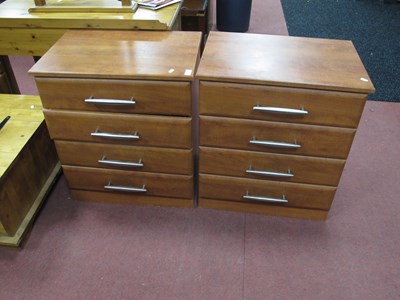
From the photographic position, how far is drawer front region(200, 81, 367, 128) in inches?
41.3

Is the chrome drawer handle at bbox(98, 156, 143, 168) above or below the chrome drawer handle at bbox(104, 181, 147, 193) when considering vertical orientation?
above

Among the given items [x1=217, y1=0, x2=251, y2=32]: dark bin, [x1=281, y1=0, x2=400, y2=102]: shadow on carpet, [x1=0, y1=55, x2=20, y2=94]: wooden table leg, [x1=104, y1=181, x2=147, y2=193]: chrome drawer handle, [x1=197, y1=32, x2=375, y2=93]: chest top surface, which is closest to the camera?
[x1=197, y1=32, x2=375, y2=93]: chest top surface

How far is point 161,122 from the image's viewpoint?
3.86 feet

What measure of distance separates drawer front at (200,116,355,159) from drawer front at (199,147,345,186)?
3 centimetres

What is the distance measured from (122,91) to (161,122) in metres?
0.17

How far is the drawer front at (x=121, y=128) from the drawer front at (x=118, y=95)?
0.09 feet

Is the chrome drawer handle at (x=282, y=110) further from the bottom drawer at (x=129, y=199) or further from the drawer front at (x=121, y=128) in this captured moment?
the bottom drawer at (x=129, y=199)

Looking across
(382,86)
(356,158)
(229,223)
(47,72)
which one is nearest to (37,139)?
(47,72)

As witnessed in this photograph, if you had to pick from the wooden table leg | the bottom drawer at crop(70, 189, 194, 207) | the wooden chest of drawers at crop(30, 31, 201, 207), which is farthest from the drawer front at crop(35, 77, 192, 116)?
the wooden table leg

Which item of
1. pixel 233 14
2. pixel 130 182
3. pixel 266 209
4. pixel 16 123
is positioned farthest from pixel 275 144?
pixel 233 14

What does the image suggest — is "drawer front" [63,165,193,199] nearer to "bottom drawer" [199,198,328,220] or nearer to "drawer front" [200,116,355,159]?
"bottom drawer" [199,198,328,220]

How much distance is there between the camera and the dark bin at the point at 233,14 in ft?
9.41

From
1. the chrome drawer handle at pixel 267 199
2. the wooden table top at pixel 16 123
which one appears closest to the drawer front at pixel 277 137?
the chrome drawer handle at pixel 267 199

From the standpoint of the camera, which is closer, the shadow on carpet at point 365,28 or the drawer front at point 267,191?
the drawer front at point 267,191
